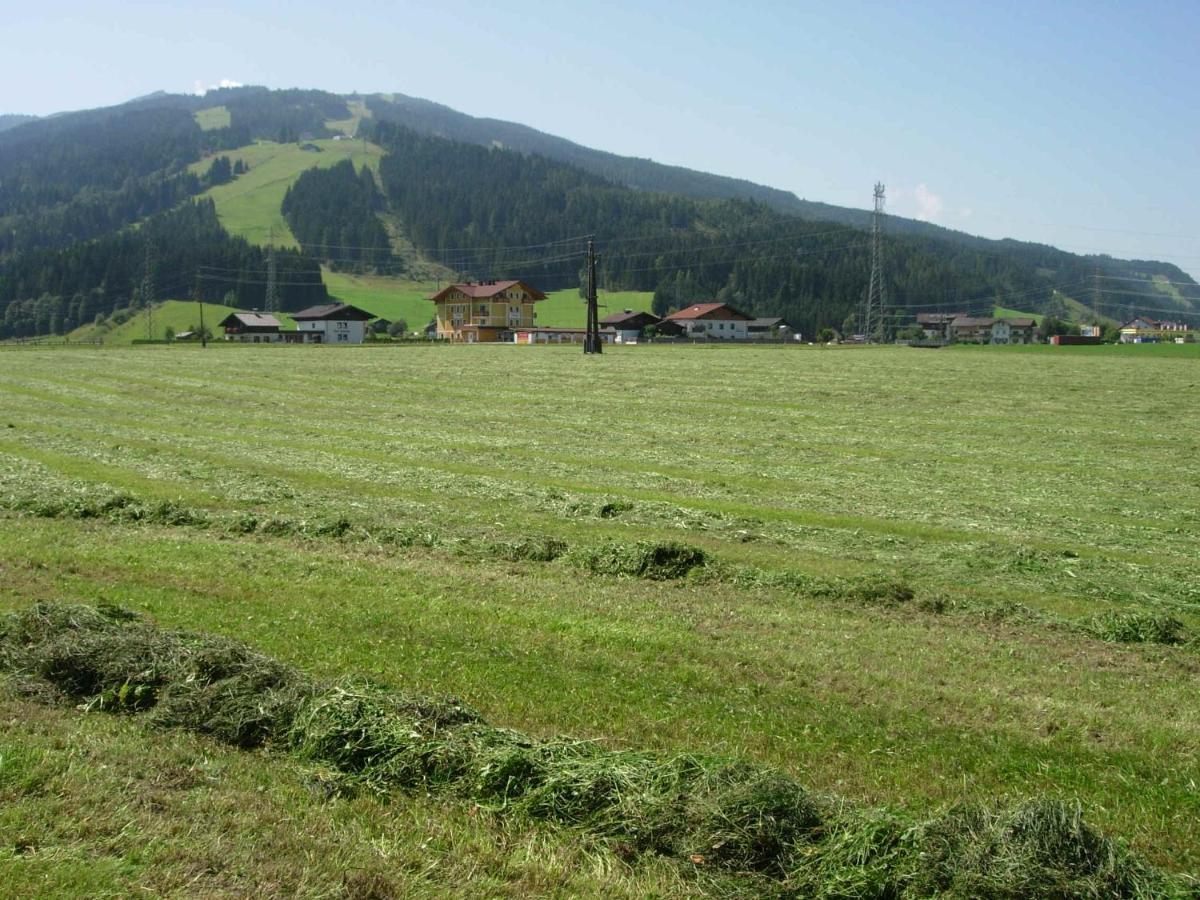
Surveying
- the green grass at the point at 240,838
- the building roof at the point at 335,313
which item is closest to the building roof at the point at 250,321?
the building roof at the point at 335,313

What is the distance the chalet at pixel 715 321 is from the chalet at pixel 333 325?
183 feet

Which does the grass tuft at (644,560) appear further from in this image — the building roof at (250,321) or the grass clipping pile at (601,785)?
the building roof at (250,321)

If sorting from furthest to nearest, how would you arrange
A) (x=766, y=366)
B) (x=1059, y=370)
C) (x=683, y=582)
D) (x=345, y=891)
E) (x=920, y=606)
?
1. (x=766, y=366)
2. (x=1059, y=370)
3. (x=683, y=582)
4. (x=920, y=606)
5. (x=345, y=891)

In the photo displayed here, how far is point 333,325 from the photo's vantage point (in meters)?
172

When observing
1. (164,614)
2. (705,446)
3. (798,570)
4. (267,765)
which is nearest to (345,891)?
(267,765)

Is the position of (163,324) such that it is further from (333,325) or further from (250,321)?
(333,325)

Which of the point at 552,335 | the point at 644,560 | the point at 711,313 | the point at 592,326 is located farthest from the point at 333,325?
the point at 644,560

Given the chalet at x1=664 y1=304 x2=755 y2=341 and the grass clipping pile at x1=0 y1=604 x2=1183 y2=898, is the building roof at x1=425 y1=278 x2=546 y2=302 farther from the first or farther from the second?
the grass clipping pile at x1=0 y1=604 x2=1183 y2=898

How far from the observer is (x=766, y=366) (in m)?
70.6

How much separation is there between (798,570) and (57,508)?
15.3 meters

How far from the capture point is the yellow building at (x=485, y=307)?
16962 centimetres

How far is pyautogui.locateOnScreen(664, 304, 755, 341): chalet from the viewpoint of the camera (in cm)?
18312

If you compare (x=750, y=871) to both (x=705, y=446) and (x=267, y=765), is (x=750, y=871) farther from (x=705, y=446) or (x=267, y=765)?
(x=705, y=446)

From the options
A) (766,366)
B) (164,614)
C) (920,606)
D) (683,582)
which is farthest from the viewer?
(766,366)
